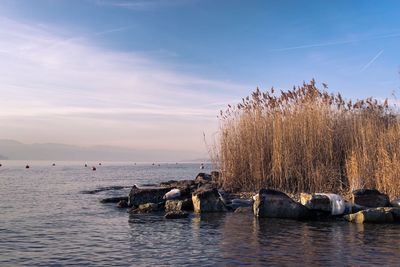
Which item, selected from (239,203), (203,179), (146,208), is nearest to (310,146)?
(239,203)

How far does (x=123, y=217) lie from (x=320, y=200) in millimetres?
8000

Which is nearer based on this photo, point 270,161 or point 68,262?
point 68,262

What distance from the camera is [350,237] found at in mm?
13102

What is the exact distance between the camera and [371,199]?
16.8 m

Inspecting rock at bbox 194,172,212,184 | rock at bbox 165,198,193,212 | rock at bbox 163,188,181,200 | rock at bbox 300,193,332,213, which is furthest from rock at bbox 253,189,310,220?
rock at bbox 194,172,212,184

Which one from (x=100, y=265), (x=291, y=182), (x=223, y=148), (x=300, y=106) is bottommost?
(x=100, y=265)

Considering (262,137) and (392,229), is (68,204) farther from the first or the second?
(392,229)

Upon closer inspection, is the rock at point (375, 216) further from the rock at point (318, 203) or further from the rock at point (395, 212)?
the rock at point (318, 203)

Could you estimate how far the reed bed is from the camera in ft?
61.9

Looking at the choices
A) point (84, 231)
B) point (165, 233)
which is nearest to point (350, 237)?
point (165, 233)

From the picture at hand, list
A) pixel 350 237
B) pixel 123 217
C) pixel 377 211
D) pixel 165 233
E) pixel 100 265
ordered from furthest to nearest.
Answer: pixel 123 217, pixel 377 211, pixel 165 233, pixel 350 237, pixel 100 265

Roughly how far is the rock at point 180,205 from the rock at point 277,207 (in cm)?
360

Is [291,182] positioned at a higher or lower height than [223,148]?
lower

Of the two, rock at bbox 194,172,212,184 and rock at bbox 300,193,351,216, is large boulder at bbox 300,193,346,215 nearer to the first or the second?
rock at bbox 300,193,351,216
